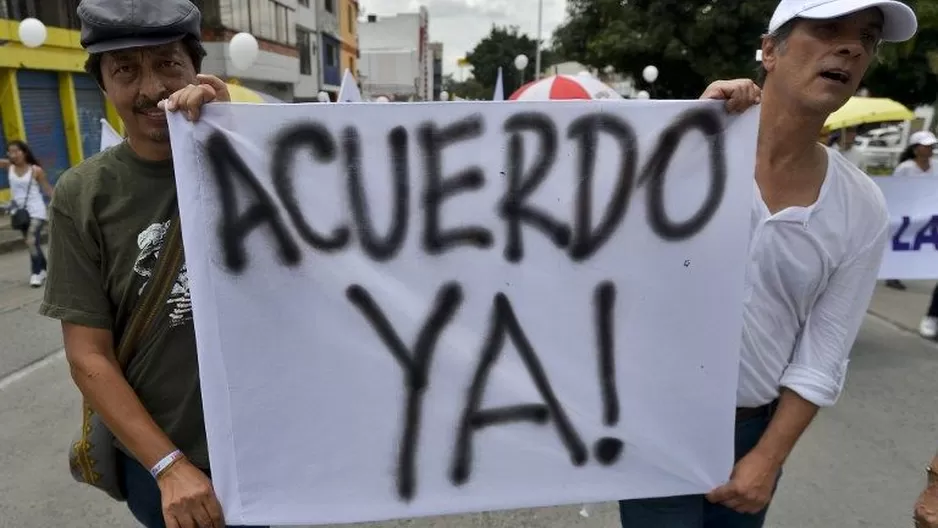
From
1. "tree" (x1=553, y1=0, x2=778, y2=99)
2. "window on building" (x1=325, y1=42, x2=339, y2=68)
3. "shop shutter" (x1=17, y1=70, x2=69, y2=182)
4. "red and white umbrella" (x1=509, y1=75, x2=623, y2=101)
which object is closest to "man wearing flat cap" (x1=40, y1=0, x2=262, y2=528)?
"red and white umbrella" (x1=509, y1=75, x2=623, y2=101)

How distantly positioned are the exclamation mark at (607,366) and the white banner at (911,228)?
4600 mm

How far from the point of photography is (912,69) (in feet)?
57.3

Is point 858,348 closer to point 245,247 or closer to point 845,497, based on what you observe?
point 845,497

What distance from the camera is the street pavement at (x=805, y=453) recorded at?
117 inches

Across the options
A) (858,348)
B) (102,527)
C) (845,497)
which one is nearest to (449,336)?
(102,527)

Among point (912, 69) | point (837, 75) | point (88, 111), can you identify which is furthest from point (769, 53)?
point (912, 69)

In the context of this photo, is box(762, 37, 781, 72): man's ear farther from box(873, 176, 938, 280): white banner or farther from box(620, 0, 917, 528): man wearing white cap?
box(873, 176, 938, 280): white banner

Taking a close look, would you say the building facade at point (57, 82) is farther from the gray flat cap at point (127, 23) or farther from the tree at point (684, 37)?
the tree at point (684, 37)

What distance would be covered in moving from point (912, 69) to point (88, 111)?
63.3 feet

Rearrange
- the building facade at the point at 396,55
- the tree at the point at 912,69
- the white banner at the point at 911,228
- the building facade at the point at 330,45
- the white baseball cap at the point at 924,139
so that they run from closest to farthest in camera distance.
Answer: the white banner at the point at 911,228
the white baseball cap at the point at 924,139
the tree at the point at 912,69
the building facade at the point at 330,45
the building facade at the point at 396,55

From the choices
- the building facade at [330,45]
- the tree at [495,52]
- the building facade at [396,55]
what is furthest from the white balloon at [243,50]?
the tree at [495,52]

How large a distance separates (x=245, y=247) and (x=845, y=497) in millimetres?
2949

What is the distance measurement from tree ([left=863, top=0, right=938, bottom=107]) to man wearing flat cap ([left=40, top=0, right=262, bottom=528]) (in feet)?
47.3

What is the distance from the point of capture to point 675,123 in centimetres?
146
